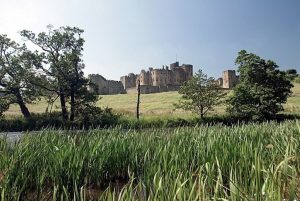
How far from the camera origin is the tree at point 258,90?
113ft

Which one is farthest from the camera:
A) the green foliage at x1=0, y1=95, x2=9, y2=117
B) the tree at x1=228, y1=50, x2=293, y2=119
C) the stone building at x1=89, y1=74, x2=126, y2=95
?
the stone building at x1=89, y1=74, x2=126, y2=95

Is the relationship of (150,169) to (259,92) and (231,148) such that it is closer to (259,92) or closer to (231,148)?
(231,148)

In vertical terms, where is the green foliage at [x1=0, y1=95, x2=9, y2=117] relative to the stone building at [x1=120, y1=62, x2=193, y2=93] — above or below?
below

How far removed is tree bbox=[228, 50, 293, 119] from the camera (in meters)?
34.4

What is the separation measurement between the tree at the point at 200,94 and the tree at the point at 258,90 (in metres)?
1.74

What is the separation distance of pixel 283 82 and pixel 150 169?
108 ft

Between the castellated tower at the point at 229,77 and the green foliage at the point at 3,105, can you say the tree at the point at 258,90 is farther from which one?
the castellated tower at the point at 229,77

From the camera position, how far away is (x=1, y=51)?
3491 cm

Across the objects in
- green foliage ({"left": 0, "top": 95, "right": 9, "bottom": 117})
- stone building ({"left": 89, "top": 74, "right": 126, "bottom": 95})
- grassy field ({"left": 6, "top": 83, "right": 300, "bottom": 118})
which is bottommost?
grassy field ({"left": 6, "top": 83, "right": 300, "bottom": 118})

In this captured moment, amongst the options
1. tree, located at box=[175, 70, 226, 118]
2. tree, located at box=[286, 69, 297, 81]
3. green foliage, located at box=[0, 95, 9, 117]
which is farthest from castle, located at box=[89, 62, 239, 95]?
green foliage, located at box=[0, 95, 9, 117]

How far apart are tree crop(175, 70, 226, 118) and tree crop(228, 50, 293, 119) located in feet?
5.70

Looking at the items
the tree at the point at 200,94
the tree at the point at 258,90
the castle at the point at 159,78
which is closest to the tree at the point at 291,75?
the tree at the point at 258,90

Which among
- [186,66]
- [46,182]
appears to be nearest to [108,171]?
[46,182]

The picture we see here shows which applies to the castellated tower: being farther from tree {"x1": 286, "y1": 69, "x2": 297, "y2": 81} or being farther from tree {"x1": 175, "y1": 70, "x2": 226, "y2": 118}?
tree {"x1": 175, "y1": 70, "x2": 226, "y2": 118}
